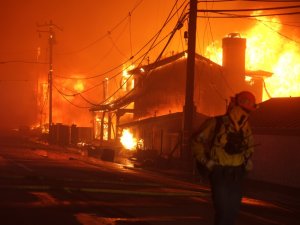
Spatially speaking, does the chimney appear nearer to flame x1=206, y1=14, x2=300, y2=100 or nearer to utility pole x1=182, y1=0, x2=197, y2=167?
flame x1=206, y1=14, x2=300, y2=100

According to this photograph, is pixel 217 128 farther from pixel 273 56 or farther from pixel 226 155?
pixel 273 56

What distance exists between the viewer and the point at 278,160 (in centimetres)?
2441

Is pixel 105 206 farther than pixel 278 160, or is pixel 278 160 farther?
pixel 278 160

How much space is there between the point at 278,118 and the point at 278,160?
2.52m

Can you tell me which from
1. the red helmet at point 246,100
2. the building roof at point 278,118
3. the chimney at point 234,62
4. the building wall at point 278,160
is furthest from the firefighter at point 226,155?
the chimney at point 234,62

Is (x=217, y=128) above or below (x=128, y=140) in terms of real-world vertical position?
above

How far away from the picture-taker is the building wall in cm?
2323

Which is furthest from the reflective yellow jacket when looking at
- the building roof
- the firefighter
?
the building roof

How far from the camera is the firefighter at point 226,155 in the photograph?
21.6ft

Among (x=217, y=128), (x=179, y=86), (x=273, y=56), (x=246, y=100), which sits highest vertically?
(x=273, y=56)

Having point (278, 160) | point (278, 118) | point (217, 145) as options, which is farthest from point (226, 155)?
point (278, 118)

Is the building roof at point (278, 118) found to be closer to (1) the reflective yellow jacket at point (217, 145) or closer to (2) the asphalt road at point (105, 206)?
(2) the asphalt road at point (105, 206)

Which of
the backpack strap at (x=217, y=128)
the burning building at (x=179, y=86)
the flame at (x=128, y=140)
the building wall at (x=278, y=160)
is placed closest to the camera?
the backpack strap at (x=217, y=128)

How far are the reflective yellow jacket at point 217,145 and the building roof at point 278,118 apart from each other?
1707cm
